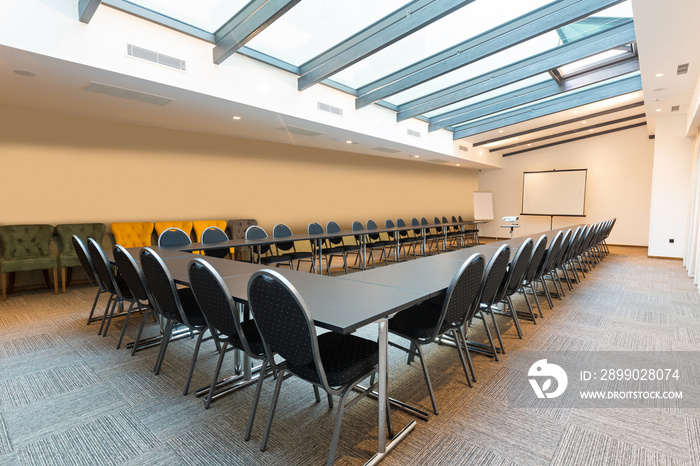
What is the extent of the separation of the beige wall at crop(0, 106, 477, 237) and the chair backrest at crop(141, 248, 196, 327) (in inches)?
166

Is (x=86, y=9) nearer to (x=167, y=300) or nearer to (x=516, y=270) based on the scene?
(x=167, y=300)

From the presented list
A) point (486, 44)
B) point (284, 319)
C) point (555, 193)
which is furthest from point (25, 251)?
point (555, 193)

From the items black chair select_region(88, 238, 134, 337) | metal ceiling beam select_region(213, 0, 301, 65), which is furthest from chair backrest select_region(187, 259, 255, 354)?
metal ceiling beam select_region(213, 0, 301, 65)

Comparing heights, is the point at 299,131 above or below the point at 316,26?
below

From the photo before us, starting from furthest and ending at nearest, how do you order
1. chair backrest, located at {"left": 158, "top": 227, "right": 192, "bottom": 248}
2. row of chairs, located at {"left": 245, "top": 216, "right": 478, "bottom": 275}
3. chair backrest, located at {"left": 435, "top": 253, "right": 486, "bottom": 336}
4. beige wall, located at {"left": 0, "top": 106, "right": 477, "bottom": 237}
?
row of chairs, located at {"left": 245, "top": 216, "right": 478, "bottom": 275} < beige wall, located at {"left": 0, "top": 106, "right": 477, "bottom": 237} < chair backrest, located at {"left": 158, "top": 227, "right": 192, "bottom": 248} < chair backrest, located at {"left": 435, "top": 253, "right": 486, "bottom": 336}

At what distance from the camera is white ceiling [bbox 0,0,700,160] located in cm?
352

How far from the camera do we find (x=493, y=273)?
2.43 meters

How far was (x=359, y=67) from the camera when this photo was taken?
581cm

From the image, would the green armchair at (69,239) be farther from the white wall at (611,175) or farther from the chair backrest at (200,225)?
the white wall at (611,175)

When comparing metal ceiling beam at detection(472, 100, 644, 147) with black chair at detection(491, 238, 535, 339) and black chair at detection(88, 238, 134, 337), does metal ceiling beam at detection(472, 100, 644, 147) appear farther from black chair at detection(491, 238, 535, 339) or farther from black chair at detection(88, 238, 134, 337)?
black chair at detection(88, 238, 134, 337)

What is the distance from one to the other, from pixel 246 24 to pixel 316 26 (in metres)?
0.96

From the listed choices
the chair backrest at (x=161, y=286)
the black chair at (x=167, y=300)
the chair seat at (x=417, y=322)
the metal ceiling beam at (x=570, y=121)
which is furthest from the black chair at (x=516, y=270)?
the metal ceiling beam at (x=570, y=121)

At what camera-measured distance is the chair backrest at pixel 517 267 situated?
2.83 m

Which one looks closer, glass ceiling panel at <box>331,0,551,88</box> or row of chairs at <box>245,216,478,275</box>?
glass ceiling panel at <box>331,0,551,88</box>
